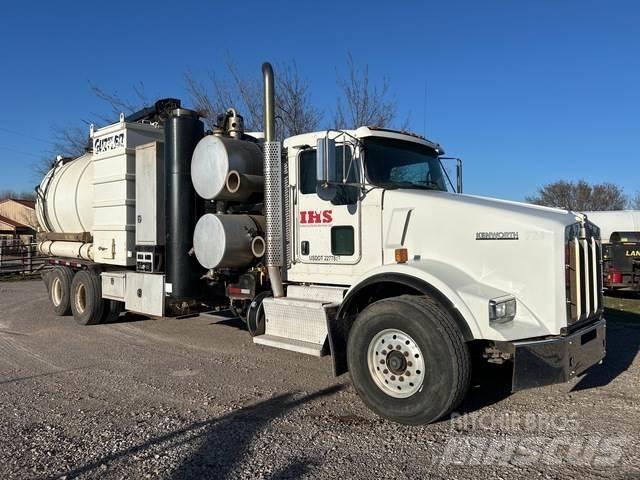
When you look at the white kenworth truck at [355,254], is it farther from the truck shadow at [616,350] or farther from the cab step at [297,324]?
the truck shadow at [616,350]

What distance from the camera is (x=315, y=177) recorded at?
635cm

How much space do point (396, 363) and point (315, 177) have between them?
2.45 metres

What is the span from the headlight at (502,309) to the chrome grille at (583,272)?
51cm

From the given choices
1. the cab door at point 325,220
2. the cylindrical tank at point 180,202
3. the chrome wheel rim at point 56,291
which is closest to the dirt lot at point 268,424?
the cylindrical tank at point 180,202

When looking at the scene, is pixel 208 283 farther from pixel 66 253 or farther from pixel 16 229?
pixel 16 229

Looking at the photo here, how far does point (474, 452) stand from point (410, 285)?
4.80 feet

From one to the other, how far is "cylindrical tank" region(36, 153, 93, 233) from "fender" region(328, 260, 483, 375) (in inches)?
256

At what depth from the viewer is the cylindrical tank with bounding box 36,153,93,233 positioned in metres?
10.3

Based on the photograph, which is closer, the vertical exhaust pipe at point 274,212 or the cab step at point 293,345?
the cab step at point 293,345

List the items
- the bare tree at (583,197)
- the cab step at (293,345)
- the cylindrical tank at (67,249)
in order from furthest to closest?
the bare tree at (583,197) → the cylindrical tank at (67,249) → the cab step at (293,345)

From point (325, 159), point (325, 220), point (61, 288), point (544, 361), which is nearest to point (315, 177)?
point (325, 220)

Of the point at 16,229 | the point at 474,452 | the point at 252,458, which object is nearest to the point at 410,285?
the point at 474,452

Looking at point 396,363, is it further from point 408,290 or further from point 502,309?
point 502,309

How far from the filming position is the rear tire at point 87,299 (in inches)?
390
